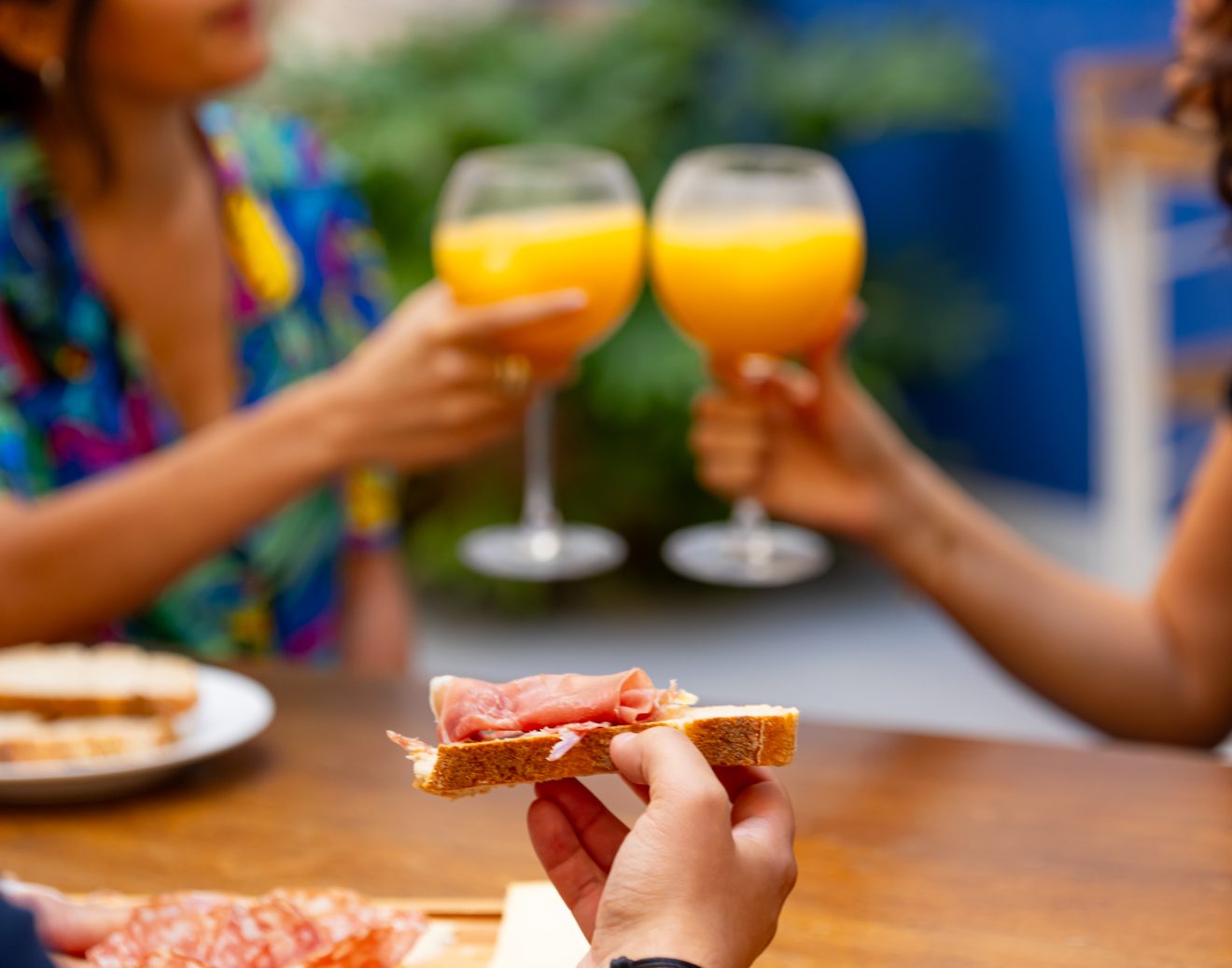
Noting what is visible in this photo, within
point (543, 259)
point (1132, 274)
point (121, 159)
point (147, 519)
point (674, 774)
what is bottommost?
point (1132, 274)

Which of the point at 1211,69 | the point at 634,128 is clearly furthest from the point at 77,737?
the point at 634,128

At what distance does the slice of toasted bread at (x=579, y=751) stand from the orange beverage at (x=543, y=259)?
0.85 m

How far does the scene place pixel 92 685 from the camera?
1321 millimetres

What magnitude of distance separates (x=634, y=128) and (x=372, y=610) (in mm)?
2474

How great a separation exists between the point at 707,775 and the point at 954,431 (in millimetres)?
4494

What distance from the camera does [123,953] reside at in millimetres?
869

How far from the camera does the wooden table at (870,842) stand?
1013 mm

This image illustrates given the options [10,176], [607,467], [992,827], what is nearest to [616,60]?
[607,467]

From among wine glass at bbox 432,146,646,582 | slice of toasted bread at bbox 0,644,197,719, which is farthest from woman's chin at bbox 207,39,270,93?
slice of toasted bread at bbox 0,644,197,719

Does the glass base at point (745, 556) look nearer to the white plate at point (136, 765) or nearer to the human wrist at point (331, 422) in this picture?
the human wrist at point (331, 422)

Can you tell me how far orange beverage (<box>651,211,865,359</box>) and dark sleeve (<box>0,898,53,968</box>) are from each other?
3.48 feet

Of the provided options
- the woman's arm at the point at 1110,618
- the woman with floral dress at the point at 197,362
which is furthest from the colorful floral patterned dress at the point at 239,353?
the woman's arm at the point at 1110,618

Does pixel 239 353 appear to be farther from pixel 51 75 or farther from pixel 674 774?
pixel 674 774

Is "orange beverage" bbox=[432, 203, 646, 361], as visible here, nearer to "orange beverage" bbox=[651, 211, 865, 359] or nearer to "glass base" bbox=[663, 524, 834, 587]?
"orange beverage" bbox=[651, 211, 865, 359]
